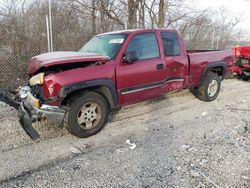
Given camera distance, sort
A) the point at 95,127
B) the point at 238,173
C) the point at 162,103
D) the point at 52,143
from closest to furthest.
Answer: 1. the point at 238,173
2. the point at 52,143
3. the point at 95,127
4. the point at 162,103

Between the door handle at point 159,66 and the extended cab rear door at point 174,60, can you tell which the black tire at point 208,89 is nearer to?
the extended cab rear door at point 174,60

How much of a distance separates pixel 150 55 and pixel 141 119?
1.38m

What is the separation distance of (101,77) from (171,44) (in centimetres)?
211

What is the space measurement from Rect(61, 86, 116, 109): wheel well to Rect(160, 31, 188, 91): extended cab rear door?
1518 mm

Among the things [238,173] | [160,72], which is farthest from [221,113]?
[238,173]

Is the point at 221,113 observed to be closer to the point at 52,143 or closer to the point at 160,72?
the point at 160,72

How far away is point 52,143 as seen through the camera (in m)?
3.91

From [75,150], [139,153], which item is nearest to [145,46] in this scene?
[139,153]

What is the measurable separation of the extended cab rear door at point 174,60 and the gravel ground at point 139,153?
726 millimetres

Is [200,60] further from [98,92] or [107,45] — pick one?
[98,92]

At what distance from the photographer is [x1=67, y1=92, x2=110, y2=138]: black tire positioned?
393 centimetres

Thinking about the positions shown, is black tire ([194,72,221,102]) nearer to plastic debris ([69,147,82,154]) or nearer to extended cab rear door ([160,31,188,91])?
extended cab rear door ([160,31,188,91])

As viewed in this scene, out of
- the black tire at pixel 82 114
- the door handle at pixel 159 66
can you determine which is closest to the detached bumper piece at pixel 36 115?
the black tire at pixel 82 114

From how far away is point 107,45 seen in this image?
4.76m
